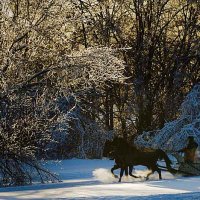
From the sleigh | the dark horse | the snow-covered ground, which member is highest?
the dark horse

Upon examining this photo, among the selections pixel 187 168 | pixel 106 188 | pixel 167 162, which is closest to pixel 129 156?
pixel 167 162

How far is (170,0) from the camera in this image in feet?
79.0

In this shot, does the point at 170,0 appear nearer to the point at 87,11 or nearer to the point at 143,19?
the point at 143,19

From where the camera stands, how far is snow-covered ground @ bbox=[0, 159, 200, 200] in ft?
30.2

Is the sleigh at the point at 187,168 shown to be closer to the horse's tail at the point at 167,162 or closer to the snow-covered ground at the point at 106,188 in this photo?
the horse's tail at the point at 167,162

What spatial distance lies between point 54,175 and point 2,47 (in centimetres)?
340

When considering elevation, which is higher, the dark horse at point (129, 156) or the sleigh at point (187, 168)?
the dark horse at point (129, 156)

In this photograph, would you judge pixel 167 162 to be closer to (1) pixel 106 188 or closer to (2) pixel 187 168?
(2) pixel 187 168

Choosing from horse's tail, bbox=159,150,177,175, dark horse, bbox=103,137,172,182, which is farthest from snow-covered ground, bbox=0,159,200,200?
dark horse, bbox=103,137,172,182

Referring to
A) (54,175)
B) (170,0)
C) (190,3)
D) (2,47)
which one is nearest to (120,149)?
(54,175)

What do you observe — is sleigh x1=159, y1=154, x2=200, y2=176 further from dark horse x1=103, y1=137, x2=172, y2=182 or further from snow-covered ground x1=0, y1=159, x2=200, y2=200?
dark horse x1=103, y1=137, x2=172, y2=182

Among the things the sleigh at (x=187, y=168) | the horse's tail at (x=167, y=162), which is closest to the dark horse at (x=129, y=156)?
the horse's tail at (x=167, y=162)

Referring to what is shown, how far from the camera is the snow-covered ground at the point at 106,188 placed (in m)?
9.20

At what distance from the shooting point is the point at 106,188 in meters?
10.2
